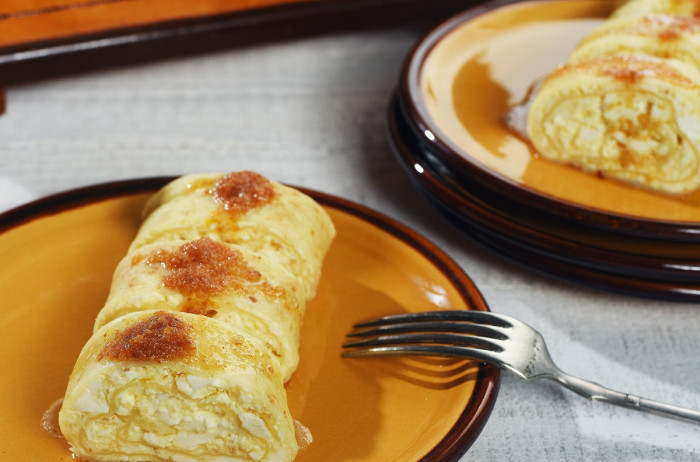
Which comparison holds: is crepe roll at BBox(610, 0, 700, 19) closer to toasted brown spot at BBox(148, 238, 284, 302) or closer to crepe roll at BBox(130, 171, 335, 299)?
crepe roll at BBox(130, 171, 335, 299)

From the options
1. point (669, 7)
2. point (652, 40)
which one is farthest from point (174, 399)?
point (669, 7)

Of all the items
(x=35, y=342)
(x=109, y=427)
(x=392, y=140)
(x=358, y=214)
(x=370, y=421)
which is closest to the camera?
(x=109, y=427)

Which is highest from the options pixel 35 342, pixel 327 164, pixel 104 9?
pixel 104 9

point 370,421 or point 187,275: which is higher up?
point 187,275

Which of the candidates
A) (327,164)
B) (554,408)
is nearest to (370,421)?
(554,408)

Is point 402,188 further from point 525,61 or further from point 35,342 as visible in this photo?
point 35,342

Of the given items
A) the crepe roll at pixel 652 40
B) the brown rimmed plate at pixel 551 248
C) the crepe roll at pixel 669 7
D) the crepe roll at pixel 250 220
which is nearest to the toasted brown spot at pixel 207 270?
the crepe roll at pixel 250 220

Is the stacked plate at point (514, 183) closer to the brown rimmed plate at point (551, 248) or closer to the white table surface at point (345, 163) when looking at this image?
the brown rimmed plate at point (551, 248)

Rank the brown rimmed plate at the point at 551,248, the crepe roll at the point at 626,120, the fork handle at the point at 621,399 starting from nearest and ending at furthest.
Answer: the fork handle at the point at 621,399 < the brown rimmed plate at the point at 551,248 < the crepe roll at the point at 626,120
